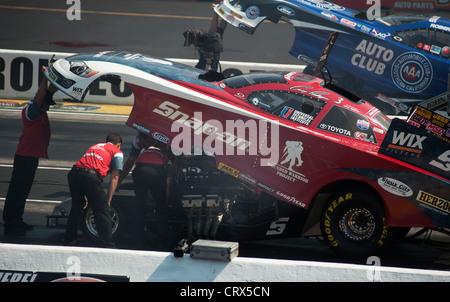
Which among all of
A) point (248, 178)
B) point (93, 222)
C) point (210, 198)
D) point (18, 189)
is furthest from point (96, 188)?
point (248, 178)

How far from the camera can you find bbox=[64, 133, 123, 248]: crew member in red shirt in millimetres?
7957

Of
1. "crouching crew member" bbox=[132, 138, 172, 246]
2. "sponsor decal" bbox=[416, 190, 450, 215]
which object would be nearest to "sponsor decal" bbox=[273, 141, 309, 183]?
"sponsor decal" bbox=[416, 190, 450, 215]

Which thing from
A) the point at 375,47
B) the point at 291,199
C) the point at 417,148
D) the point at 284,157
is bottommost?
the point at 291,199

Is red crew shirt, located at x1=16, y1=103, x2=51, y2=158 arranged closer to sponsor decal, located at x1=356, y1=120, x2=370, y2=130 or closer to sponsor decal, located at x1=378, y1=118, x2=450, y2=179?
sponsor decal, located at x1=356, y1=120, x2=370, y2=130

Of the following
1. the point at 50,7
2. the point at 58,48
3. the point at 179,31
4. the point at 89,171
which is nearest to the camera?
the point at 89,171

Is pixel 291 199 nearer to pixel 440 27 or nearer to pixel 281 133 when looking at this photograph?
pixel 281 133

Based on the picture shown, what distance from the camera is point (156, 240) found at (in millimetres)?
8414

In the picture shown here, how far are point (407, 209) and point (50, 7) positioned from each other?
20.5m

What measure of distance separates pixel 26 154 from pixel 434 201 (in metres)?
5.26

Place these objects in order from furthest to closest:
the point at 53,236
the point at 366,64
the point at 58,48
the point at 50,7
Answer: the point at 50,7 → the point at 58,48 → the point at 366,64 → the point at 53,236

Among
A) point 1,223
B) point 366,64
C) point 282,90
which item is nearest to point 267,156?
point 282,90

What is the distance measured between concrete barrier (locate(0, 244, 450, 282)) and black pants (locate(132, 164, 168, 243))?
7.77 feet

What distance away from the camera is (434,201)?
24.4 feet

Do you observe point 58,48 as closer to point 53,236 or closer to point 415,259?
point 53,236
